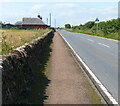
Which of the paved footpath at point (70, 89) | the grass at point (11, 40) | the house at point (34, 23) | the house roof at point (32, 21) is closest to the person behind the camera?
the paved footpath at point (70, 89)

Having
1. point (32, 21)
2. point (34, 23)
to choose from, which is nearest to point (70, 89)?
point (34, 23)

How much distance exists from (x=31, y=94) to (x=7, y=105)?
2095mm

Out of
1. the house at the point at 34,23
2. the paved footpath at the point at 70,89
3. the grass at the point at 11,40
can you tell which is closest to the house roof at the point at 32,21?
the house at the point at 34,23

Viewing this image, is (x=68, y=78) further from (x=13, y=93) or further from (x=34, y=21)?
(x=34, y=21)

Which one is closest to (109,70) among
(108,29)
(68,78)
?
(68,78)

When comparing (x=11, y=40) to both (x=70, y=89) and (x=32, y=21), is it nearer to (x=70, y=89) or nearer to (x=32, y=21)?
(x=70, y=89)

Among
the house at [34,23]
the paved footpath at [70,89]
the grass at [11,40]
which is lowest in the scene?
the paved footpath at [70,89]

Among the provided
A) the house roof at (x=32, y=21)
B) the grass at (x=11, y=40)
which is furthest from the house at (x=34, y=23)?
the grass at (x=11, y=40)

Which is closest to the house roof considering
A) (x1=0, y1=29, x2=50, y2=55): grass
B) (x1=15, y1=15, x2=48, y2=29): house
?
(x1=15, y1=15, x2=48, y2=29): house

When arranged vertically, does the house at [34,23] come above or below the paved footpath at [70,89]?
above

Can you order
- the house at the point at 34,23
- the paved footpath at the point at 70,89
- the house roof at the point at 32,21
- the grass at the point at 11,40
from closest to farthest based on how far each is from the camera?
the paved footpath at the point at 70,89 < the grass at the point at 11,40 < the house at the point at 34,23 < the house roof at the point at 32,21

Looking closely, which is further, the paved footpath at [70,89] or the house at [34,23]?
the house at [34,23]

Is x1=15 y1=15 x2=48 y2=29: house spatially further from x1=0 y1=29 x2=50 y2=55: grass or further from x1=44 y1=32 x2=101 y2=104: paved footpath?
x1=44 y1=32 x2=101 y2=104: paved footpath

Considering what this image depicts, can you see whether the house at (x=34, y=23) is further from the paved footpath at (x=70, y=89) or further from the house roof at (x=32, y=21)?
the paved footpath at (x=70, y=89)
